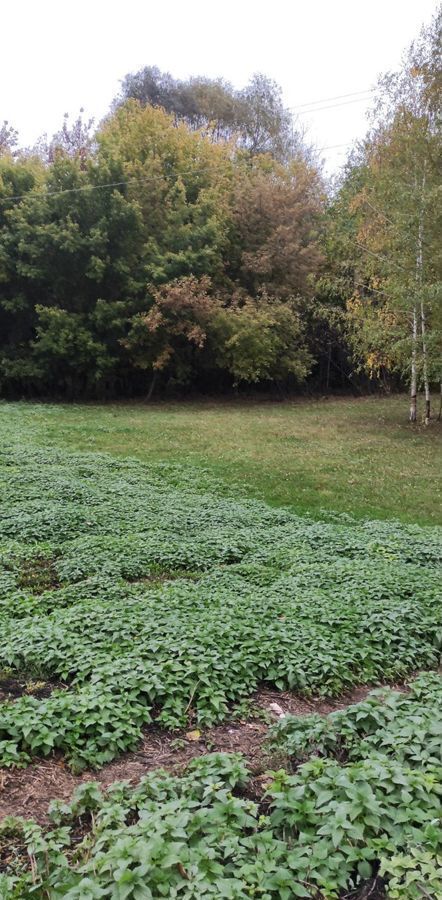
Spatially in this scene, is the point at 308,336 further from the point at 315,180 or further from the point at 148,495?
the point at 148,495

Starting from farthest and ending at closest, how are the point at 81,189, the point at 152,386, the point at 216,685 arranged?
1. the point at 152,386
2. the point at 81,189
3. the point at 216,685

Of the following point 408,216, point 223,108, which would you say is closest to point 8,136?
point 223,108

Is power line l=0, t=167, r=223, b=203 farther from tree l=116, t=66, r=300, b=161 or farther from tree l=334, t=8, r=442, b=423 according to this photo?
tree l=116, t=66, r=300, b=161

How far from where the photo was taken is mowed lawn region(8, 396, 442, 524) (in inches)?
397

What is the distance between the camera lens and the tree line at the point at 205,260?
17.0 metres

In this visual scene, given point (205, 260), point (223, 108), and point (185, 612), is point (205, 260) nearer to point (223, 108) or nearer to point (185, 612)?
point (223, 108)

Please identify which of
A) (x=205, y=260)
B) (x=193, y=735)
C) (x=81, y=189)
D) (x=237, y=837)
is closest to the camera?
(x=237, y=837)

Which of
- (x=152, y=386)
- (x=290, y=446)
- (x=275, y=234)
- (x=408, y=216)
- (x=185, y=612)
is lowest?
(x=185, y=612)

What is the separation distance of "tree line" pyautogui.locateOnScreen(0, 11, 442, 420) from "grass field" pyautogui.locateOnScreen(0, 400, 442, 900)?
10.6 meters

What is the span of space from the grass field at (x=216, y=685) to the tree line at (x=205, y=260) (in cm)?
1058

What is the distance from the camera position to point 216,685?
3881 mm

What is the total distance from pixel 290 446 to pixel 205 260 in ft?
35.9

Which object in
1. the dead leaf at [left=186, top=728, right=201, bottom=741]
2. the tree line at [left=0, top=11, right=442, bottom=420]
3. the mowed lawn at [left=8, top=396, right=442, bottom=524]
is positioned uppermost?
the tree line at [left=0, top=11, right=442, bottom=420]

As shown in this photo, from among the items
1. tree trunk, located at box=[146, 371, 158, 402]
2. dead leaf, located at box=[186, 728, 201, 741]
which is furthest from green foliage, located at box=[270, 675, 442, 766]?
tree trunk, located at box=[146, 371, 158, 402]
